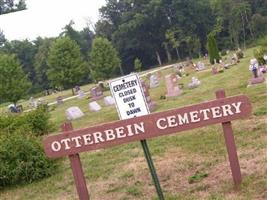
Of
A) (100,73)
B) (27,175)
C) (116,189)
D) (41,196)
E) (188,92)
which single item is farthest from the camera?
(100,73)

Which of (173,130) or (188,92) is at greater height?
(173,130)

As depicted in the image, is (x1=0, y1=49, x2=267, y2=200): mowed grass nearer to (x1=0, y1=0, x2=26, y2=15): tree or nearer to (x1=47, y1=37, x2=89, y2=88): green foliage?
(x1=0, y1=0, x2=26, y2=15): tree

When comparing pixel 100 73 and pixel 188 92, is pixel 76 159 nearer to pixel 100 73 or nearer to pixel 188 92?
pixel 188 92

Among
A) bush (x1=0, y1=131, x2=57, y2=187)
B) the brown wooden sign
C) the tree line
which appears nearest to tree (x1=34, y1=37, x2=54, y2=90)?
the tree line

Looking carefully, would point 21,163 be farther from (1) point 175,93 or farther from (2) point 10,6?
(1) point 175,93

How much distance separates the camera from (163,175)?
7.48m

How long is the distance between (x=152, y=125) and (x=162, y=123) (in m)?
0.13

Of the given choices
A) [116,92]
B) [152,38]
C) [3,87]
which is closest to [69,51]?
[3,87]

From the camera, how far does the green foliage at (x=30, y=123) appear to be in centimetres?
1141

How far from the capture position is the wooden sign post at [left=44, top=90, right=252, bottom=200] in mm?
5879

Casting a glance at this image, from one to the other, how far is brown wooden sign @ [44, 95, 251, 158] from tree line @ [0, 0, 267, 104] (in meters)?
57.7

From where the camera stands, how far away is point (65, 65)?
141 ft

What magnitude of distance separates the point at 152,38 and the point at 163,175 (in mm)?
71281

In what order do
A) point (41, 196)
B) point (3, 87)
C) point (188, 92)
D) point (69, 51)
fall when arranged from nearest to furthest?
point (41, 196) < point (188, 92) < point (3, 87) < point (69, 51)
